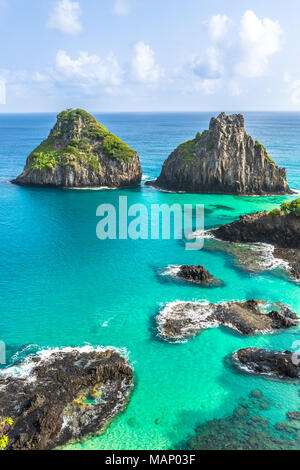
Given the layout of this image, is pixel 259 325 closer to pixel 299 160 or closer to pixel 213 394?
pixel 213 394

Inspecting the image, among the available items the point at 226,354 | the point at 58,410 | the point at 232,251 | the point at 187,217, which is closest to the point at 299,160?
the point at 187,217

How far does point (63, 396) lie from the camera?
31.5 meters

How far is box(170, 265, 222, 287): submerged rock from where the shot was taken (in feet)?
171

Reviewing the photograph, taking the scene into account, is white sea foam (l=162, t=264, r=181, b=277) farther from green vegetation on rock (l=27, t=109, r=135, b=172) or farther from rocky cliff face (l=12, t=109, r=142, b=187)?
green vegetation on rock (l=27, t=109, r=135, b=172)

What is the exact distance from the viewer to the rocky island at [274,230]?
6456 cm

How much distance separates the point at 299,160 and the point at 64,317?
440ft

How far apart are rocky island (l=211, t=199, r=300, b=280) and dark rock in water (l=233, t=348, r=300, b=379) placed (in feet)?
94.6

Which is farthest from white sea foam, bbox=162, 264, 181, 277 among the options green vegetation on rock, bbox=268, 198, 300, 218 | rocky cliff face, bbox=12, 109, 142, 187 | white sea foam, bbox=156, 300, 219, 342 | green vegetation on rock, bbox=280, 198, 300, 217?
rocky cliff face, bbox=12, 109, 142, 187

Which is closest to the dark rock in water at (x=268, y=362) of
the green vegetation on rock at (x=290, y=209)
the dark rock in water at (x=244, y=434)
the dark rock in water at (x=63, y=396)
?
the dark rock in water at (x=244, y=434)

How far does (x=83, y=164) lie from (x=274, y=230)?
66.1 metres

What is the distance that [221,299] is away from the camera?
157 feet

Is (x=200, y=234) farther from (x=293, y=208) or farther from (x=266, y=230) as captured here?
(x=293, y=208)

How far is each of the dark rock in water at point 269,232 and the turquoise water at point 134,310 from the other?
7.86m

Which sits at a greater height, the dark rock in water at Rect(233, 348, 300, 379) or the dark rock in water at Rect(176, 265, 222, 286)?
the dark rock in water at Rect(176, 265, 222, 286)
